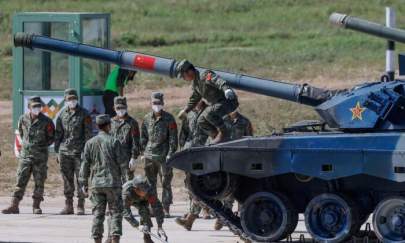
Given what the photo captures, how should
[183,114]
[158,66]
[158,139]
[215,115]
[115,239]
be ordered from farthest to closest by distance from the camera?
[158,139] < [183,114] < [158,66] < [215,115] < [115,239]

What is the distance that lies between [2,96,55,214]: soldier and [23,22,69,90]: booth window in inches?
129

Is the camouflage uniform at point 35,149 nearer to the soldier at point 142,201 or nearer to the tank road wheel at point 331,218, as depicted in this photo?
the soldier at point 142,201

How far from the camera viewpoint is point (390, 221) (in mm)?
18281

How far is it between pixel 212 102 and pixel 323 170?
2.10 meters

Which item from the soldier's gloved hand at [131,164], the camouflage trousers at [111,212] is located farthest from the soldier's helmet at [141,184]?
the soldier's gloved hand at [131,164]

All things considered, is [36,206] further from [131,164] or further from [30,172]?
[131,164]

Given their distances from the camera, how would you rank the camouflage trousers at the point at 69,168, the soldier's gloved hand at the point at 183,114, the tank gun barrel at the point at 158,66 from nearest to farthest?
the tank gun barrel at the point at 158,66, the soldier's gloved hand at the point at 183,114, the camouflage trousers at the point at 69,168

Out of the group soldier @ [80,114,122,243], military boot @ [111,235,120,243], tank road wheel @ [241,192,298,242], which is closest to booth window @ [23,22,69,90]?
tank road wheel @ [241,192,298,242]

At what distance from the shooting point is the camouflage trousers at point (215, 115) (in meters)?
19.7

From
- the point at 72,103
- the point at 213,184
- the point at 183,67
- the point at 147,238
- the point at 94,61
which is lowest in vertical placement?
the point at 147,238

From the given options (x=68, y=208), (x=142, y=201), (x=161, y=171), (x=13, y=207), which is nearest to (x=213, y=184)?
(x=142, y=201)

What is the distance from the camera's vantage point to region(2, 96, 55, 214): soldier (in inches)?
892

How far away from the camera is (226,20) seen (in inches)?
1887

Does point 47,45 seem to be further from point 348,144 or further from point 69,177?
point 348,144
